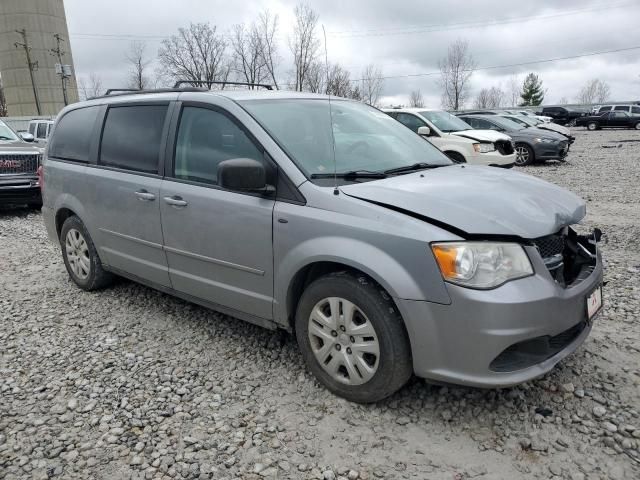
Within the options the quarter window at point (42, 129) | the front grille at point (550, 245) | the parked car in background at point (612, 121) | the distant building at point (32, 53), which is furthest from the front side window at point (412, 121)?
the distant building at point (32, 53)

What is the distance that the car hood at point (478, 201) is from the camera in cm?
253

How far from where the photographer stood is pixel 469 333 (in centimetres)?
243

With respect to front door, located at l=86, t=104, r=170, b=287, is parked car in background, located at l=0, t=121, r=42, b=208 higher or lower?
lower

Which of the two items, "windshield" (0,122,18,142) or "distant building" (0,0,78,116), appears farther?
"distant building" (0,0,78,116)

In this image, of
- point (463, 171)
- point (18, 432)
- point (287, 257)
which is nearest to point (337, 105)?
point (463, 171)

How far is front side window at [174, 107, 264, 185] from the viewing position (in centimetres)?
330

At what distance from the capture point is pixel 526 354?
2.57 metres

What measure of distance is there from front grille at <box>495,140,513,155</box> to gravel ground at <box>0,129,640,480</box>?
8188 mm

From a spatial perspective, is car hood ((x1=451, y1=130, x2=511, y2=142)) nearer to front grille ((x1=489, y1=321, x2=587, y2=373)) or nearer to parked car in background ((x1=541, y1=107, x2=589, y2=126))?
front grille ((x1=489, y1=321, x2=587, y2=373))

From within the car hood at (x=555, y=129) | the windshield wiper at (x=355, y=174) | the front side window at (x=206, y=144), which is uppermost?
the front side window at (x=206, y=144)

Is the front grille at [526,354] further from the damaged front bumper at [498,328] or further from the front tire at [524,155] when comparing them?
the front tire at [524,155]

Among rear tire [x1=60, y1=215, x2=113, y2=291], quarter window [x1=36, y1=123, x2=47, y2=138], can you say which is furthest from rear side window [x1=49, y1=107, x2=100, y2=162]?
quarter window [x1=36, y1=123, x2=47, y2=138]

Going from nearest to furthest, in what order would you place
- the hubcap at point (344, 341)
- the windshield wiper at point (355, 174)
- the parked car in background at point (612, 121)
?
the hubcap at point (344, 341), the windshield wiper at point (355, 174), the parked car in background at point (612, 121)

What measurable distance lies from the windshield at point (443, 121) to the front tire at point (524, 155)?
2.75 meters
